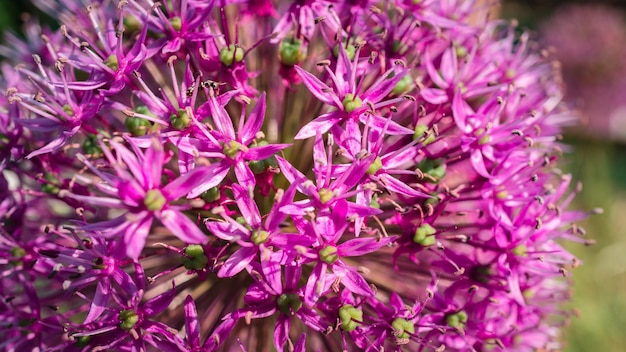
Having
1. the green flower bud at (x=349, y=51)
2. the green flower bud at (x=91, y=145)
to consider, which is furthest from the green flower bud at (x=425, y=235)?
the green flower bud at (x=91, y=145)

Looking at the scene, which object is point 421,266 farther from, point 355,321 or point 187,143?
point 187,143

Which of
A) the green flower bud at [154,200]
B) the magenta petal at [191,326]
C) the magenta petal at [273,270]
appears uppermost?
the green flower bud at [154,200]

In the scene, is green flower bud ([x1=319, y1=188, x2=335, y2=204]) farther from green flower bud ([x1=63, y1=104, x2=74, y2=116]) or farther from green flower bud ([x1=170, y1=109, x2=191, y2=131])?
green flower bud ([x1=63, y1=104, x2=74, y2=116])

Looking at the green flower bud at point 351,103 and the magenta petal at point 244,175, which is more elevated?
the green flower bud at point 351,103

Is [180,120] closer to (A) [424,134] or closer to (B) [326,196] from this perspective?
(B) [326,196]

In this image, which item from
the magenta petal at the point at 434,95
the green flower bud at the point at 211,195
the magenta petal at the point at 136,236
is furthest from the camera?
the magenta petal at the point at 434,95

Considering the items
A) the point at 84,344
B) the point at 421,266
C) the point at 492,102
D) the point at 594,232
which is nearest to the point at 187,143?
the point at 84,344

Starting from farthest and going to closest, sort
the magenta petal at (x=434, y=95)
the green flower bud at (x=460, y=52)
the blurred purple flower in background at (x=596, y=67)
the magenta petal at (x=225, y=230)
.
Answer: the blurred purple flower in background at (x=596, y=67) → the green flower bud at (x=460, y=52) → the magenta petal at (x=434, y=95) → the magenta petal at (x=225, y=230)

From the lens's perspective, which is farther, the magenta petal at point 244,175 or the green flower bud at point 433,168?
the green flower bud at point 433,168

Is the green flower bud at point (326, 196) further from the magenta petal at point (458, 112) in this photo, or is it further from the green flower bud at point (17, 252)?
the green flower bud at point (17, 252)
